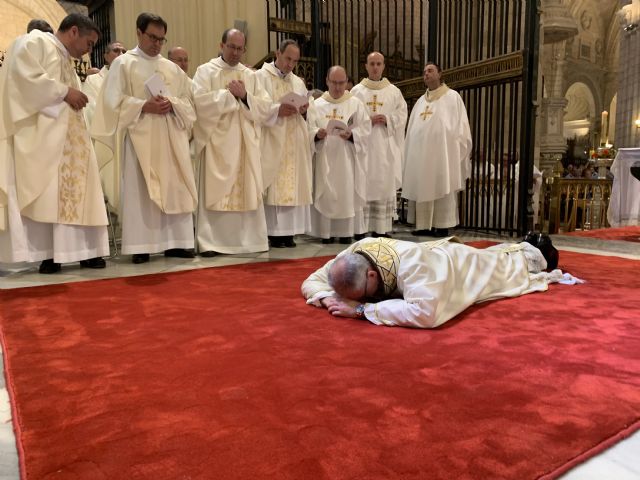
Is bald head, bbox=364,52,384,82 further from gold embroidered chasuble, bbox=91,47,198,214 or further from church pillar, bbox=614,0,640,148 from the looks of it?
church pillar, bbox=614,0,640,148

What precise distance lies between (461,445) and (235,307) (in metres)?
1.81

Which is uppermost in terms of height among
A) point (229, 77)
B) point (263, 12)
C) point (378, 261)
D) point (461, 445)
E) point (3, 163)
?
point (263, 12)

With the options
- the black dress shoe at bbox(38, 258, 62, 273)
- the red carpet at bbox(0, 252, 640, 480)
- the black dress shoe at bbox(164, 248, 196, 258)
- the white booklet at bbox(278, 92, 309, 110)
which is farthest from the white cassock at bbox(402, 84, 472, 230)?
the black dress shoe at bbox(38, 258, 62, 273)

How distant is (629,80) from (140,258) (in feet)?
49.1

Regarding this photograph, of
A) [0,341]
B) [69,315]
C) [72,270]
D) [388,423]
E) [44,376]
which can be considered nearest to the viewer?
[388,423]

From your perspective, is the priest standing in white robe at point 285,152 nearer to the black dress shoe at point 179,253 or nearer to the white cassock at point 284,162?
the white cassock at point 284,162

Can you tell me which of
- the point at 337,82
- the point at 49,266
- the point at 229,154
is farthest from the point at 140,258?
the point at 337,82

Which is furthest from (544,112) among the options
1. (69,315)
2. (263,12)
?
(69,315)

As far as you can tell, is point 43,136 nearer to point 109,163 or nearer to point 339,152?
point 109,163

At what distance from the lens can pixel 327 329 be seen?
2.61 m

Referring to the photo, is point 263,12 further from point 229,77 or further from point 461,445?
point 461,445

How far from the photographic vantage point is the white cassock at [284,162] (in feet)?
18.5

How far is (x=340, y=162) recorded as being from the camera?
6152mm

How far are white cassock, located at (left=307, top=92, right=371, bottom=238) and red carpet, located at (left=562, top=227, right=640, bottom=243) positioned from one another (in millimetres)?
2579
